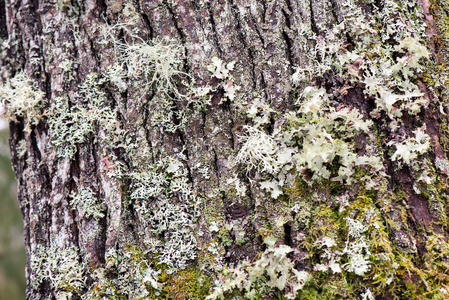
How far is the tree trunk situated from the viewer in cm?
121

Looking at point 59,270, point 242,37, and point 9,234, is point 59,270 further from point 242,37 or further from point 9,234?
point 9,234

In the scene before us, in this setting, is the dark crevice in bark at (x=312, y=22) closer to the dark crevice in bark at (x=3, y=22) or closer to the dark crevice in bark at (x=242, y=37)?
the dark crevice in bark at (x=242, y=37)

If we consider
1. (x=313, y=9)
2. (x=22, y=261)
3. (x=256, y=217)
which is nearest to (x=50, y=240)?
(x=256, y=217)

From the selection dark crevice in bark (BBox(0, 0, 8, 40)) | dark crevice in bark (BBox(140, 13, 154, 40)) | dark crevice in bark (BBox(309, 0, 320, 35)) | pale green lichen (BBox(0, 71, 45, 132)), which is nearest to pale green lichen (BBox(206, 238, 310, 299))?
dark crevice in bark (BBox(309, 0, 320, 35))

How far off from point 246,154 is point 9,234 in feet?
16.1

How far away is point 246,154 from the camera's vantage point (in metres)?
1.30

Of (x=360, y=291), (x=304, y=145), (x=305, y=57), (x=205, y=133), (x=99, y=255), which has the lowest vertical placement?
(x=360, y=291)

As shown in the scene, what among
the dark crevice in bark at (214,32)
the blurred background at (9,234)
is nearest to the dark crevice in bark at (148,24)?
the dark crevice in bark at (214,32)

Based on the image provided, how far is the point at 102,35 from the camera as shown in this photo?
1505mm

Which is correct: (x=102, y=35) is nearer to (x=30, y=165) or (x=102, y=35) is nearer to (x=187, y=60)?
(x=187, y=60)

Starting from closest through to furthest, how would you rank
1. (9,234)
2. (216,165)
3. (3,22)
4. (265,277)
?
(265,277), (216,165), (3,22), (9,234)

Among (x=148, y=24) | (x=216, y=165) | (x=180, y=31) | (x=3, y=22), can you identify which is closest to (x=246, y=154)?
(x=216, y=165)

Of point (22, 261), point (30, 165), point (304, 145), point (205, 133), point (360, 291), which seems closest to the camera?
point (360, 291)

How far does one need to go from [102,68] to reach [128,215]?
0.69 meters
